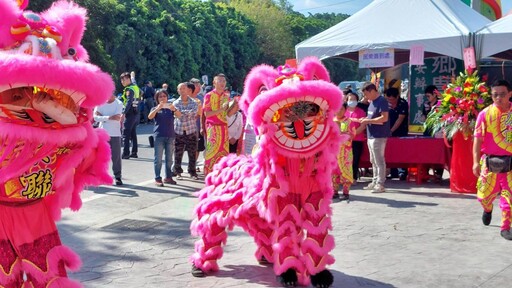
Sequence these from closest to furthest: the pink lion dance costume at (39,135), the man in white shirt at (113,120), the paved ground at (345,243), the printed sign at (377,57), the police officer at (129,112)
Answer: the pink lion dance costume at (39,135), the paved ground at (345,243), the man in white shirt at (113,120), the printed sign at (377,57), the police officer at (129,112)

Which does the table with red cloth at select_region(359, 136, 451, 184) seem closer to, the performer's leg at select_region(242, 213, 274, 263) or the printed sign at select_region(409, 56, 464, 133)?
the printed sign at select_region(409, 56, 464, 133)

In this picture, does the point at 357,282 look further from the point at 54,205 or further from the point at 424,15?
the point at 424,15

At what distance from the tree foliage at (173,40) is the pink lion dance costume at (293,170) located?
1790cm

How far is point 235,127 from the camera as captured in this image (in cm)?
1037

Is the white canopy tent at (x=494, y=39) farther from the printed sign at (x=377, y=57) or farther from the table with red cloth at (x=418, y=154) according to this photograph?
the table with red cloth at (x=418, y=154)

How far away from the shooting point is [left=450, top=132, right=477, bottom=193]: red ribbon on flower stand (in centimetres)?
931

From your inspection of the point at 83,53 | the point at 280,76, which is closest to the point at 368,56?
the point at 280,76

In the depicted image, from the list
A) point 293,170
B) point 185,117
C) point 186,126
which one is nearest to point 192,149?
point 186,126

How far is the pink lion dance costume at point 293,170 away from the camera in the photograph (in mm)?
4668

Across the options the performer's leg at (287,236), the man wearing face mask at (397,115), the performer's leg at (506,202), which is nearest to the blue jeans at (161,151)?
the man wearing face mask at (397,115)

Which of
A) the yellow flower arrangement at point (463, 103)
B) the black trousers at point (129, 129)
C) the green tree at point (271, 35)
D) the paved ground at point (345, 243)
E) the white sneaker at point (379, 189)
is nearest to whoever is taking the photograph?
the paved ground at point (345, 243)

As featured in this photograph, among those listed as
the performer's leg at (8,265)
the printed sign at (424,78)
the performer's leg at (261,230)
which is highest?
the printed sign at (424,78)

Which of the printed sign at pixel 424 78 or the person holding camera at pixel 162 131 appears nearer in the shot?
the person holding camera at pixel 162 131

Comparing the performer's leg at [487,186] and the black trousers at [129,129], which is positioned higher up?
the black trousers at [129,129]
